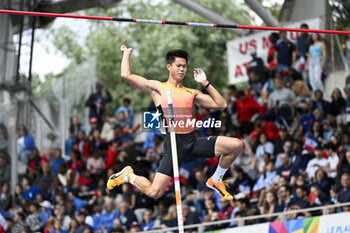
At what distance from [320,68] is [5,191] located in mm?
7707

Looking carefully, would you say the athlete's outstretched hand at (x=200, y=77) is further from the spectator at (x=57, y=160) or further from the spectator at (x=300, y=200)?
the spectator at (x=57, y=160)

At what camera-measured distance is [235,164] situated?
14.5 m

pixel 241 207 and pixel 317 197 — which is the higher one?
pixel 317 197

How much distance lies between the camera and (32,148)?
17.0m

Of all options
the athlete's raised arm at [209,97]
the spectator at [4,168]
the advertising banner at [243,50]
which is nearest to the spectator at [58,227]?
the spectator at [4,168]

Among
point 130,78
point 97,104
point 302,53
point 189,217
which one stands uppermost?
point 302,53

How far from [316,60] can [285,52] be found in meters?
0.79

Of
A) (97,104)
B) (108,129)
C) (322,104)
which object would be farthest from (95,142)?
(322,104)

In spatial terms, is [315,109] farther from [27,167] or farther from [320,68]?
[27,167]

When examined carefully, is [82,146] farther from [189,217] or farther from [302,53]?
[302,53]

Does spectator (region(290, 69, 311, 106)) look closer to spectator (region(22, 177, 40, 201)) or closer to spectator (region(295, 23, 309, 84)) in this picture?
spectator (region(295, 23, 309, 84))

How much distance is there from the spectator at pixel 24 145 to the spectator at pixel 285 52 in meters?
6.66

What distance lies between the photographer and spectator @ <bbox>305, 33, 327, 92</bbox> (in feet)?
45.8

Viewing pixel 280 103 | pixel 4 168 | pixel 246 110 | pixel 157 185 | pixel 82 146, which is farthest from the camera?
pixel 82 146
